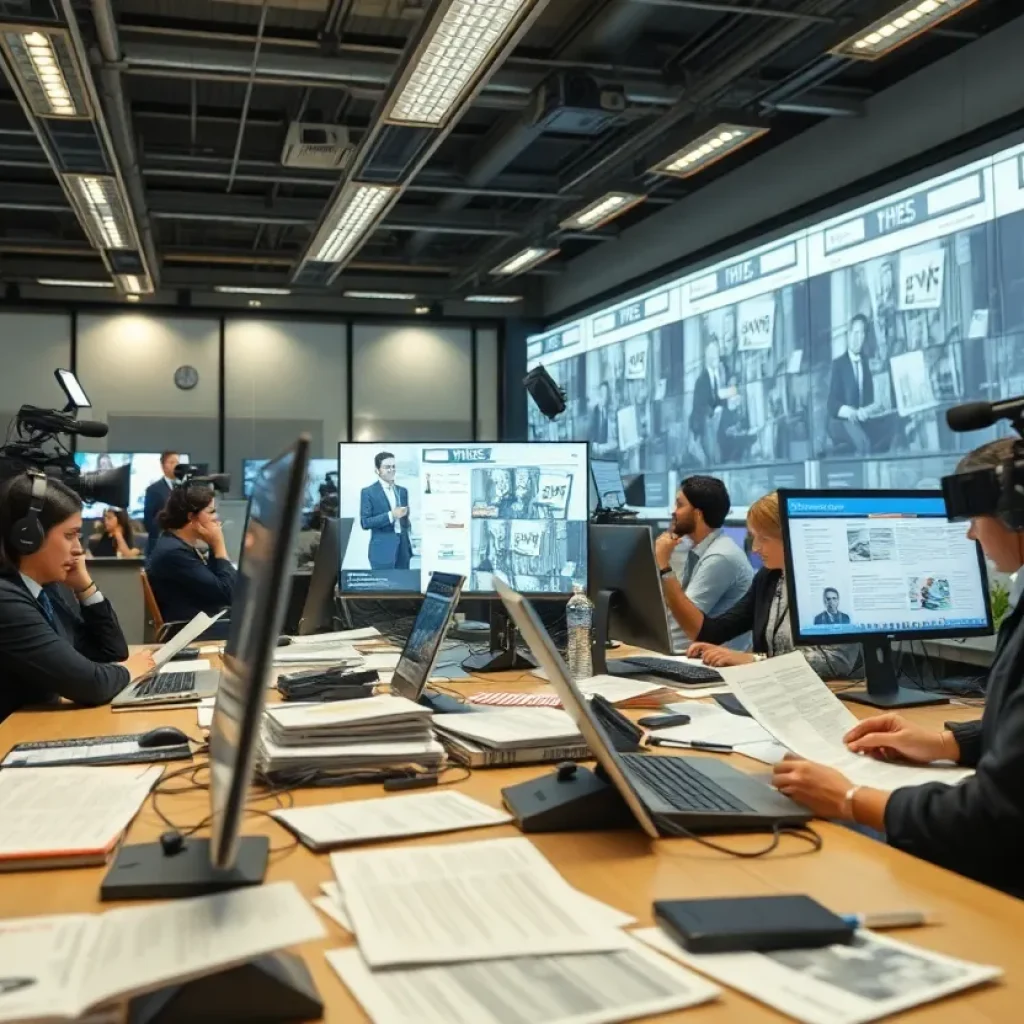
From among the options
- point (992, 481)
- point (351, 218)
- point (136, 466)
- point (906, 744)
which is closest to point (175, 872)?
point (992, 481)

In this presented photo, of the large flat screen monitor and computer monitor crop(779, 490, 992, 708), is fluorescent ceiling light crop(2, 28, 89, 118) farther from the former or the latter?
the large flat screen monitor

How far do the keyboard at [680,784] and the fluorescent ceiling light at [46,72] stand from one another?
3.28m

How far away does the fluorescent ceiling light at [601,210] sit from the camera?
20.2ft

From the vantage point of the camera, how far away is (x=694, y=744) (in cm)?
187

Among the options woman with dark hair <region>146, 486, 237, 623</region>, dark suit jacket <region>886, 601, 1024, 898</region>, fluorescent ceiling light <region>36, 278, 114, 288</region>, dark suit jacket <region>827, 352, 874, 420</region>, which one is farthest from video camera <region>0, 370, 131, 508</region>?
fluorescent ceiling light <region>36, 278, 114, 288</region>

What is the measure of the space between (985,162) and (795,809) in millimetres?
3902

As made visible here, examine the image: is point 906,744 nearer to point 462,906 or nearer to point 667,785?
point 667,785

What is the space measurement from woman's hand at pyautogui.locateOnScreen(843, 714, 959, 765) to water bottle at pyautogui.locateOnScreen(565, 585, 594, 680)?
903 millimetres

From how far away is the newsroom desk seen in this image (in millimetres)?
878

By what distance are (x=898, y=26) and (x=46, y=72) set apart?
317cm

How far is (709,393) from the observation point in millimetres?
6562

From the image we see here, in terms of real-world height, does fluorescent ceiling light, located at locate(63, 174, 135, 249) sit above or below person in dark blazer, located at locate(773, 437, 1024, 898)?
above

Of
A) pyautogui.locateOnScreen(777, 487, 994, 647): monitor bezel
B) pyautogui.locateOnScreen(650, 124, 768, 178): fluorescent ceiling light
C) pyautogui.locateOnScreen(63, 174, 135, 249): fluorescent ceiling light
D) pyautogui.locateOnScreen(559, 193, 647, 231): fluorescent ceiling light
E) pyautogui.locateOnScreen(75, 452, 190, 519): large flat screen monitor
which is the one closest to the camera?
pyautogui.locateOnScreen(777, 487, 994, 647): monitor bezel

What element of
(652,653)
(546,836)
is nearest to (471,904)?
(546,836)
